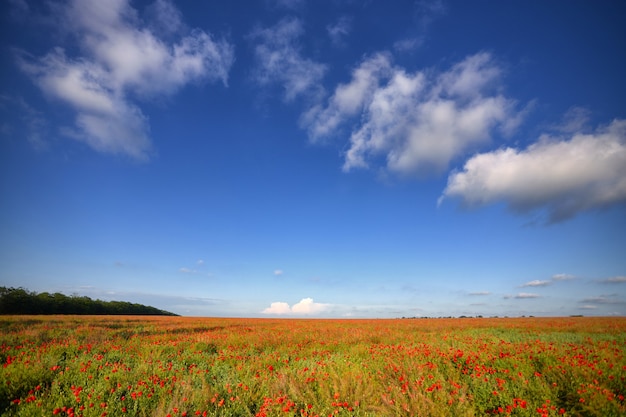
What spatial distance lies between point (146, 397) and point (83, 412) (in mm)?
1022

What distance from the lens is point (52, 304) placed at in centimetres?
4456

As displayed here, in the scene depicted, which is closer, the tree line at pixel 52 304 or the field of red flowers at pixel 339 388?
the field of red flowers at pixel 339 388

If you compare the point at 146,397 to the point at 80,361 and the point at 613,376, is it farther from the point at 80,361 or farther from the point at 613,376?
the point at 613,376

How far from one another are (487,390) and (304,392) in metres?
3.57

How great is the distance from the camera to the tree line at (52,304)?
39.2 metres

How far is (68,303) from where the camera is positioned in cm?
4750

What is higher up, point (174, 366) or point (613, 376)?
point (613, 376)

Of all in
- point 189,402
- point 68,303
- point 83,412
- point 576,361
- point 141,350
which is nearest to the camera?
point 83,412

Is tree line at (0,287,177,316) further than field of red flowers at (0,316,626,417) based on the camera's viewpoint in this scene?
Yes

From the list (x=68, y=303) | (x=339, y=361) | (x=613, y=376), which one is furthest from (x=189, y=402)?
(x=68, y=303)

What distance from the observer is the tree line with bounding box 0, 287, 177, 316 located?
1545 inches

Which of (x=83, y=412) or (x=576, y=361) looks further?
(x=576, y=361)

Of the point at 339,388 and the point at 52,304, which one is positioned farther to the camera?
the point at 52,304

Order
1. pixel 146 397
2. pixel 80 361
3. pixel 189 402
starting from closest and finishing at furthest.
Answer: pixel 189 402, pixel 146 397, pixel 80 361
